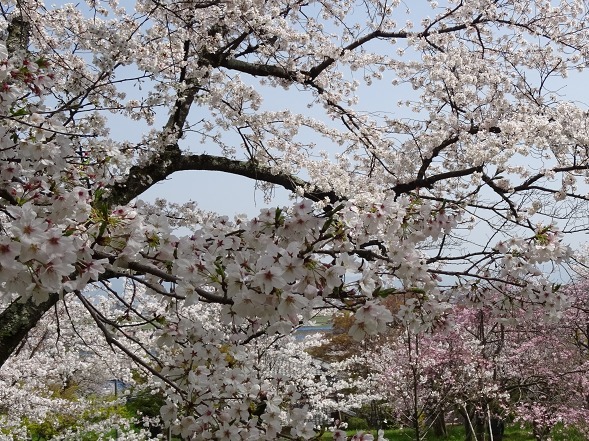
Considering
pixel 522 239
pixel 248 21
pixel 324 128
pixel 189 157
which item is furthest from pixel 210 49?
pixel 522 239

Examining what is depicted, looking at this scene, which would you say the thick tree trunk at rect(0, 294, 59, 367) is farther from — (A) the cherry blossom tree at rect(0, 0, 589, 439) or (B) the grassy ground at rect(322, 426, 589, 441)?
(B) the grassy ground at rect(322, 426, 589, 441)

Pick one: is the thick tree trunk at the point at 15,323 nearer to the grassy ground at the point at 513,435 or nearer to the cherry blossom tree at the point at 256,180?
the cherry blossom tree at the point at 256,180

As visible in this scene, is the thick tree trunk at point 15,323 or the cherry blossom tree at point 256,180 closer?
the cherry blossom tree at point 256,180

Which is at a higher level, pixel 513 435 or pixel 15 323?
pixel 513 435

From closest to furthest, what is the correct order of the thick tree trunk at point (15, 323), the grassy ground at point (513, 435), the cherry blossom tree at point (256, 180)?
the cherry blossom tree at point (256, 180) → the thick tree trunk at point (15, 323) → the grassy ground at point (513, 435)

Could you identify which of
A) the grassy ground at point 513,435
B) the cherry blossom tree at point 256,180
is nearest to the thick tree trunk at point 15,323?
the cherry blossom tree at point 256,180

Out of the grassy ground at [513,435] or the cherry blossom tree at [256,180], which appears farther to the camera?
the grassy ground at [513,435]

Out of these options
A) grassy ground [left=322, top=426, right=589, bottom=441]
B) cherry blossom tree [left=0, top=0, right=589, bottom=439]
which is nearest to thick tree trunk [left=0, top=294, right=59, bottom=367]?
cherry blossom tree [left=0, top=0, right=589, bottom=439]

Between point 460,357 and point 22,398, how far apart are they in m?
6.97

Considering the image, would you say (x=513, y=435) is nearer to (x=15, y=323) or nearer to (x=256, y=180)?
(x=256, y=180)

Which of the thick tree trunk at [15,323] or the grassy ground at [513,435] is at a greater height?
the grassy ground at [513,435]

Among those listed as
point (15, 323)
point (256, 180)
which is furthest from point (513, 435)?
point (15, 323)

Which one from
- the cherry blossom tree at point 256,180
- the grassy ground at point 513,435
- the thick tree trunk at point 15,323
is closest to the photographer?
the cherry blossom tree at point 256,180

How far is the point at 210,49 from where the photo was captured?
5.00 m
